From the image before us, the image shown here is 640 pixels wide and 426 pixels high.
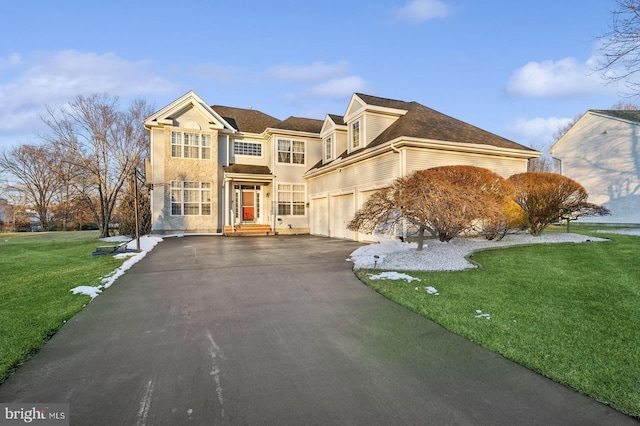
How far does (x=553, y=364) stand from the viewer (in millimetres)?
3307

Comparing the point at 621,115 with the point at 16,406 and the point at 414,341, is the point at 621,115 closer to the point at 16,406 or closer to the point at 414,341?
the point at 414,341

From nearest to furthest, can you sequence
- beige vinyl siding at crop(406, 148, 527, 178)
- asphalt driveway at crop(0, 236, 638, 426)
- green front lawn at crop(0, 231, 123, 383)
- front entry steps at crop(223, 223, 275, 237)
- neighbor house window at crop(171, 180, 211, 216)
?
asphalt driveway at crop(0, 236, 638, 426), green front lawn at crop(0, 231, 123, 383), beige vinyl siding at crop(406, 148, 527, 178), front entry steps at crop(223, 223, 275, 237), neighbor house window at crop(171, 180, 211, 216)

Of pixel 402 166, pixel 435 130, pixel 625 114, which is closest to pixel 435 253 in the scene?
pixel 402 166

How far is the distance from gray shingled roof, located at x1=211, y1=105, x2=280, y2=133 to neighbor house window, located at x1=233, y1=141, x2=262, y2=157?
2.86ft

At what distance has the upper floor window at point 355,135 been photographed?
16703 mm

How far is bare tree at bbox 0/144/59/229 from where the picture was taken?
116ft

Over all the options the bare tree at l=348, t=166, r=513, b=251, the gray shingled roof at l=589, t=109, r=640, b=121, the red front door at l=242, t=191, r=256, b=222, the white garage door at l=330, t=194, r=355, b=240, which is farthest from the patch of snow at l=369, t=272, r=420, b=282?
the gray shingled roof at l=589, t=109, r=640, b=121

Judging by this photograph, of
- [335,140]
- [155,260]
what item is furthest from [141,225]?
[335,140]

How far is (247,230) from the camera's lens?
19453 mm

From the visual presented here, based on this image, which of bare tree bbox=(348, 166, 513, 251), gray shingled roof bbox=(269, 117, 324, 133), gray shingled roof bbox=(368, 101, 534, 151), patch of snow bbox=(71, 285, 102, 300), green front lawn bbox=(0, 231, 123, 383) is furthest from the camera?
gray shingled roof bbox=(269, 117, 324, 133)

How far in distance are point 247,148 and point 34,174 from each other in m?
30.4

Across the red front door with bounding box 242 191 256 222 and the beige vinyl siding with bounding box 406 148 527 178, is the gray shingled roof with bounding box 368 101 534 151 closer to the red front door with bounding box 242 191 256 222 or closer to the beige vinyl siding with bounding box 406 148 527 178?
the beige vinyl siding with bounding box 406 148 527 178

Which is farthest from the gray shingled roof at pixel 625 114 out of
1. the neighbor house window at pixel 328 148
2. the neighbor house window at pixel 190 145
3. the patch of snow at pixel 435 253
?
the neighbor house window at pixel 190 145

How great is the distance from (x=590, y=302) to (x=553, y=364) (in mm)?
2610
